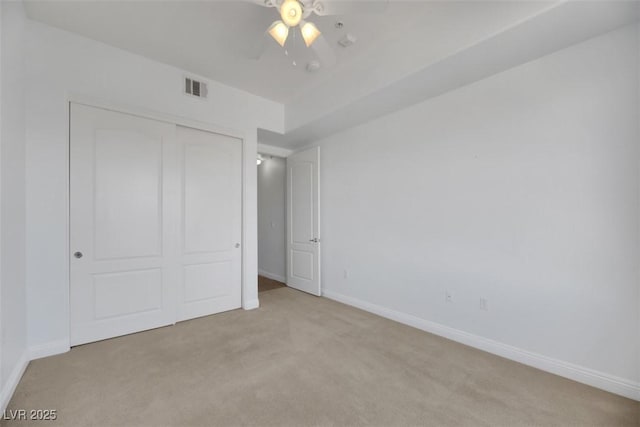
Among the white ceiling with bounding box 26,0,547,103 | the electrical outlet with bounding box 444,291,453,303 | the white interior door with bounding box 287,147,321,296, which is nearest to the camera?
the white ceiling with bounding box 26,0,547,103

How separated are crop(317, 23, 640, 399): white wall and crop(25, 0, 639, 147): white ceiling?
0.92ft

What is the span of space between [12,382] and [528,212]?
13.6ft

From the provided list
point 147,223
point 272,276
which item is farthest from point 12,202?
point 272,276

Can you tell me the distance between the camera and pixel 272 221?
560 centimetres

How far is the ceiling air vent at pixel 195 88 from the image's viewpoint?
3.17m

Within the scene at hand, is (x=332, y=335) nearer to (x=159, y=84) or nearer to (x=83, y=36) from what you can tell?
(x=159, y=84)

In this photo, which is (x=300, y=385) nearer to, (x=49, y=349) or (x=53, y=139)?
(x=49, y=349)

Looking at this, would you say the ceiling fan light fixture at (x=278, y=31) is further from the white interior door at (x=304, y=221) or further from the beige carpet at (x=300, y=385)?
the beige carpet at (x=300, y=385)

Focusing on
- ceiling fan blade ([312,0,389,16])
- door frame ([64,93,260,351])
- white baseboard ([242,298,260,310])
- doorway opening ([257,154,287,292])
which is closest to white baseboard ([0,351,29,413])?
door frame ([64,93,260,351])

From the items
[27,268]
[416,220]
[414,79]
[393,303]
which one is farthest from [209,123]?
[393,303]

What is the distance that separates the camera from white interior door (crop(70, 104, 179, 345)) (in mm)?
2566

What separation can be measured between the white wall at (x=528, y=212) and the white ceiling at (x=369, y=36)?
0.28m

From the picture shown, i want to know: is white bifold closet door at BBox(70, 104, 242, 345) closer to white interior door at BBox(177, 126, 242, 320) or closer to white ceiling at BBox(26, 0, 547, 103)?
white interior door at BBox(177, 126, 242, 320)

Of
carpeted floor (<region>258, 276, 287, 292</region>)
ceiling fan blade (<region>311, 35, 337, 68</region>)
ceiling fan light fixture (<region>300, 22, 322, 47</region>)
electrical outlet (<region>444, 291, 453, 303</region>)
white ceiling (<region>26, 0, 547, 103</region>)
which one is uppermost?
white ceiling (<region>26, 0, 547, 103</region>)
